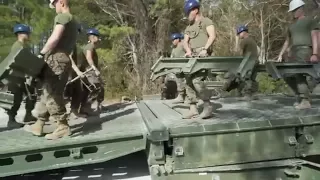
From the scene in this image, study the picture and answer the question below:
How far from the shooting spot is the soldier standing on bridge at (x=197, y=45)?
198 inches

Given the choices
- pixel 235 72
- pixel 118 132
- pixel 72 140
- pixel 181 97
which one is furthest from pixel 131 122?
pixel 181 97

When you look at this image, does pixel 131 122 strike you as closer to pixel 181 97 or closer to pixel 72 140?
pixel 72 140

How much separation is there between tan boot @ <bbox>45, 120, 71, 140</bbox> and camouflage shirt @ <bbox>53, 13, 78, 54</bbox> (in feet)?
2.86

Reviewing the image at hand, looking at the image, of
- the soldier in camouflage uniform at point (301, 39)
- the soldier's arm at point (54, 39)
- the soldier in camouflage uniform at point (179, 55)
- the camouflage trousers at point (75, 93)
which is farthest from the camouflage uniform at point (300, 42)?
the soldier's arm at point (54, 39)

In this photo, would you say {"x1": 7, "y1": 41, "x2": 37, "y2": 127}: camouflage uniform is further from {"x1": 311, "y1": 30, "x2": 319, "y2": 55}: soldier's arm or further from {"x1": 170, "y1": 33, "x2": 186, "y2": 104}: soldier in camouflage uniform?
{"x1": 311, "y1": 30, "x2": 319, "y2": 55}: soldier's arm

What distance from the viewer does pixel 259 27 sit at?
58.2ft

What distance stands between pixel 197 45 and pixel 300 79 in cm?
165

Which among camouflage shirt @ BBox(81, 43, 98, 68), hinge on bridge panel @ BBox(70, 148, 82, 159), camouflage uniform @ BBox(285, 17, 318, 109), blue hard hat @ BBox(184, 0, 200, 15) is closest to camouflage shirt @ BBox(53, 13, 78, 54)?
hinge on bridge panel @ BBox(70, 148, 82, 159)

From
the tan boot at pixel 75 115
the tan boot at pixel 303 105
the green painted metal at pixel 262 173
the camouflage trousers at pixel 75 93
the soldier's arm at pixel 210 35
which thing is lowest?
the green painted metal at pixel 262 173

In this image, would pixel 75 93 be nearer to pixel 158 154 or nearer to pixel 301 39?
pixel 158 154

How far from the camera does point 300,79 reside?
5.51 meters

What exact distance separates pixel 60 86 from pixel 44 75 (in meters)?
0.22

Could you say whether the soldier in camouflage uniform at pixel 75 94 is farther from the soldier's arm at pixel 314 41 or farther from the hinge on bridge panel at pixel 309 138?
the soldier's arm at pixel 314 41

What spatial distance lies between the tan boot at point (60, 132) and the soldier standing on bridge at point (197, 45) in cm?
163
